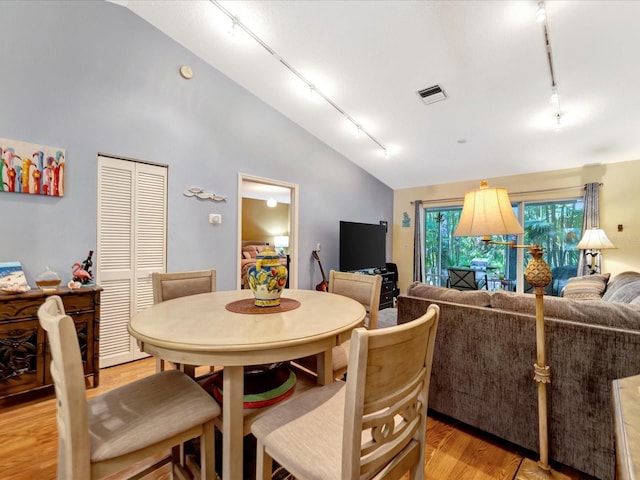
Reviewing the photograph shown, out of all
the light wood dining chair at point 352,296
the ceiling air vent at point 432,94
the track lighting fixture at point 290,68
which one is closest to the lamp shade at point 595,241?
the ceiling air vent at point 432,94

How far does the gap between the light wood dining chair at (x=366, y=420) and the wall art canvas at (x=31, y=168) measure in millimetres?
2597

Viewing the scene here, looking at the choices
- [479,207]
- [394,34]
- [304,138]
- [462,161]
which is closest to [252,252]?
[304,138]

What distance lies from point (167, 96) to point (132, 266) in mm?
1747

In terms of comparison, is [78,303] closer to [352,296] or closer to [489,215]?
[352,296]

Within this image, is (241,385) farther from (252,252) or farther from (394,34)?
(252,252)

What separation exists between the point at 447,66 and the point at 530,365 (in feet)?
8.68

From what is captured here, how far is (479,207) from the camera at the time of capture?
63.0 inches

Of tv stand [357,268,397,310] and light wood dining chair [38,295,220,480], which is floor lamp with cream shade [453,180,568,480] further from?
tv stand [357,268,397,310]

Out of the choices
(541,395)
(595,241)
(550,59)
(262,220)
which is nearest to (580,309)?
(541,395)

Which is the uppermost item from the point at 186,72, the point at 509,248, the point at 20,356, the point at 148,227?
the point at 186,72

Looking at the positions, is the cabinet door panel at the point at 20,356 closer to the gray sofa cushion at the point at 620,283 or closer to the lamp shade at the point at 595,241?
the gray sofa cushion at the point at 620,283

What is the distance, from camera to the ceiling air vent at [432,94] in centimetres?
313

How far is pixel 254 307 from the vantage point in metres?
1.52

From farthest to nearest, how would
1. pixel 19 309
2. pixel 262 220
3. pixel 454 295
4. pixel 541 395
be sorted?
pixel 262 220 → pixel 19 309 → pixel 454 295 → pixel 541 395
